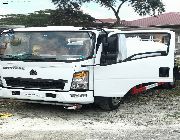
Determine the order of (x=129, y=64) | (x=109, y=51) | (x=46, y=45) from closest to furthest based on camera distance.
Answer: (x=109, y=51) < (x=46, y=45) < (x=129, y=64)

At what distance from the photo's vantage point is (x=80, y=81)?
869 cm

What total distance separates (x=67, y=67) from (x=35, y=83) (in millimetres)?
813

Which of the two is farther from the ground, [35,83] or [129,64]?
[129,64]

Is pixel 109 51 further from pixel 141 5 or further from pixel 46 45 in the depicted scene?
pixel 141 5

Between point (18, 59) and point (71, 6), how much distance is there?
53083 millimetres

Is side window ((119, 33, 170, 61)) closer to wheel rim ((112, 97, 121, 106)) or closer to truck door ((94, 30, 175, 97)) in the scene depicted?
truck door ((94, 30, 175, 97))

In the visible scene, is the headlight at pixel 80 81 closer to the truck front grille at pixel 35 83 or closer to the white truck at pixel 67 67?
the white truck at pixel 67 67

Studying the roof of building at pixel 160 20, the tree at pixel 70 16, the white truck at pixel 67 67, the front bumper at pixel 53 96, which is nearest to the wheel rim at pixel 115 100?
the white truck at pixel 67 67

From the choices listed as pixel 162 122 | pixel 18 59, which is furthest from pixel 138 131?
pixel 18 59

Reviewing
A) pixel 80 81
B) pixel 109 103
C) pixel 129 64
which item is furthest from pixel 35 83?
pixel 129 64

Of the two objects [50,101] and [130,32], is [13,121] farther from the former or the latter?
[130,32]

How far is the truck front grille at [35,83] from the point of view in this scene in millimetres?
8711

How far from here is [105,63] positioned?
8938 mm

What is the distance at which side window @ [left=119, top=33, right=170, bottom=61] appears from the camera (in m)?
10.2
